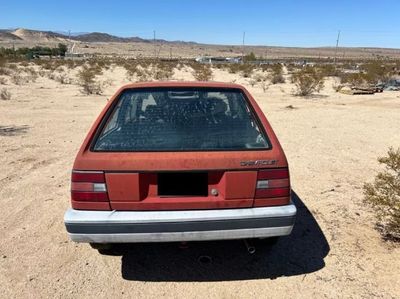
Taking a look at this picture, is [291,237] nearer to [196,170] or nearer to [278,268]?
[278,268]

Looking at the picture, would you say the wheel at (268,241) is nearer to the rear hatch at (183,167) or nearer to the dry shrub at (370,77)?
the rear hatch at (183,167)

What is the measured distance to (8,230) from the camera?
4406 mm

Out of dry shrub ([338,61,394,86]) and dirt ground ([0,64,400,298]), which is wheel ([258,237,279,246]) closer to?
dirt ground ([0,64,400,298])

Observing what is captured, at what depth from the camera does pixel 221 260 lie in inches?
150

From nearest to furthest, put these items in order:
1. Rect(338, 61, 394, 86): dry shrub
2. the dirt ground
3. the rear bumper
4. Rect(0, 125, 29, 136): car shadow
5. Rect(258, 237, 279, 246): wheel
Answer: the rear bumper
the dirt ground
Rect(258, 237, 279, 246): wheel
Rect(0, 125, 29, 136): car shadow
Rect(338, 61, 394, 86): dry shrub

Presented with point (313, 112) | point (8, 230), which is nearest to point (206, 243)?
point (8, 230)

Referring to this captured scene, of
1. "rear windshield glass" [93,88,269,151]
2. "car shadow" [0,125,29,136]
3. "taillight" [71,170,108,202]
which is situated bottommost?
"car shadow" [0,125,29,136]

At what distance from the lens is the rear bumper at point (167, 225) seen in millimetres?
2943

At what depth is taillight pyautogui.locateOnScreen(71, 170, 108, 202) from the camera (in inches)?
118

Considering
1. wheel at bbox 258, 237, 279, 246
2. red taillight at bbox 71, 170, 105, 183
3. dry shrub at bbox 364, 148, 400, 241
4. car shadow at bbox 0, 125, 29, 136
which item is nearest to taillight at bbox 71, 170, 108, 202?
red taillight at bbox 71, 170, 105, 183

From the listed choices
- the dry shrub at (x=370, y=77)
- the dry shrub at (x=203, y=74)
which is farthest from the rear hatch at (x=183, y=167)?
the dry shrub at (x=203, y=74)

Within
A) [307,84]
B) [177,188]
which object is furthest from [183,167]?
[307,84]

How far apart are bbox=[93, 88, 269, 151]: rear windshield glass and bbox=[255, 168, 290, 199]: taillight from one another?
0.23 m

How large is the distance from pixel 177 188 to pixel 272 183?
0.75m
